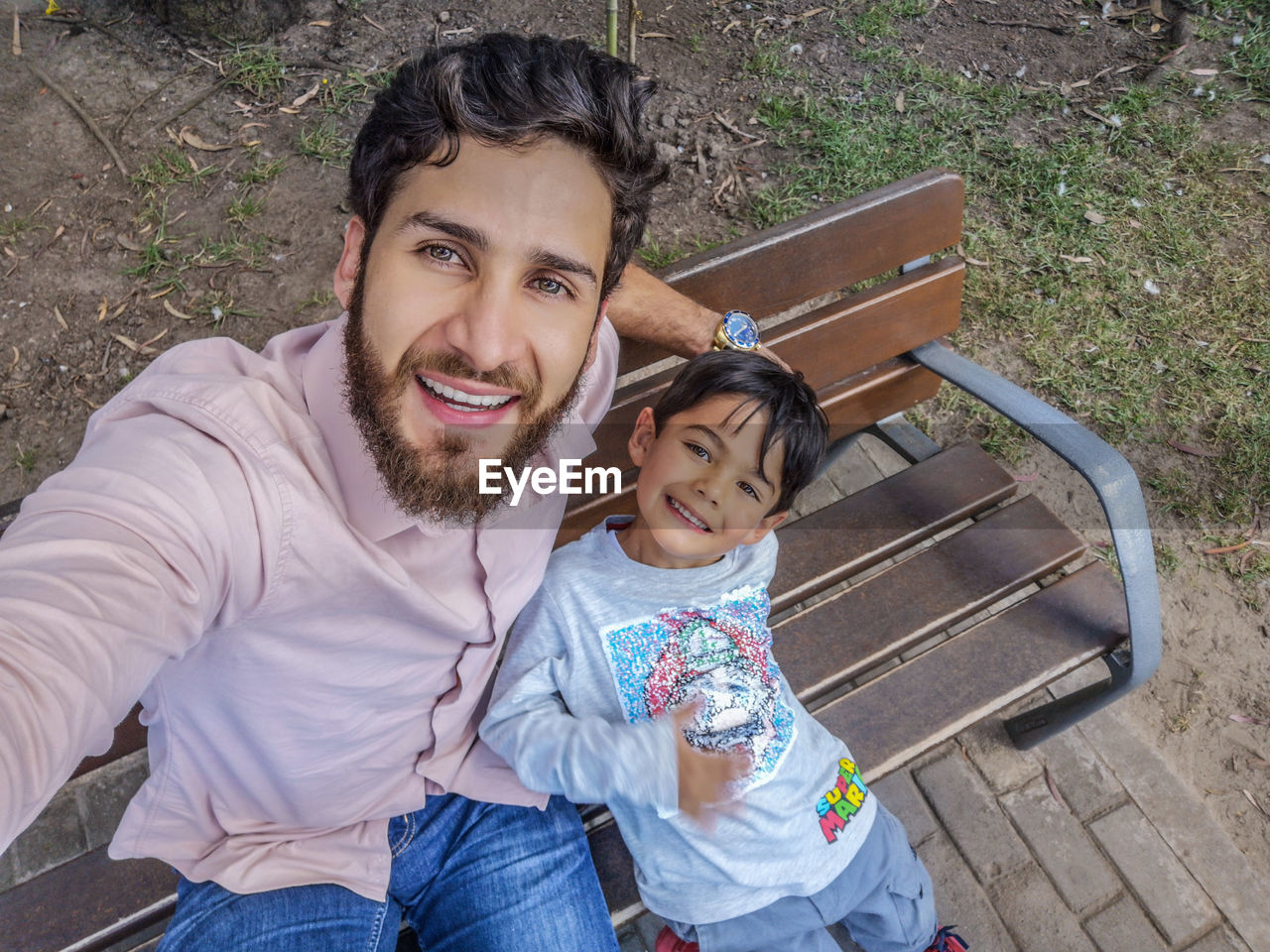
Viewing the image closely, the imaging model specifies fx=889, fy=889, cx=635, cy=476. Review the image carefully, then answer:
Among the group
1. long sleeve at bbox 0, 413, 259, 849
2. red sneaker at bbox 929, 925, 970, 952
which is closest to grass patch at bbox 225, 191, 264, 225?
long sleeve at bbox 0, 413, 259, 849

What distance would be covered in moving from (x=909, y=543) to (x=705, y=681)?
0.99 m

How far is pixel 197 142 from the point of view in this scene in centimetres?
434

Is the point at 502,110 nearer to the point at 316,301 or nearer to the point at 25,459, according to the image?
the point at 316,301

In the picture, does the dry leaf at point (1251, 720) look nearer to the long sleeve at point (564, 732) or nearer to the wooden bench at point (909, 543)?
the wooden bench at point (909, 543)

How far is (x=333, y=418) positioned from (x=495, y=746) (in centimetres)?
81

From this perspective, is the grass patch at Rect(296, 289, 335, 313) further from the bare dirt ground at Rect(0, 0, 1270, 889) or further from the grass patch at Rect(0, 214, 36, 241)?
the grass patch at Rect(0, 214, 36, 241)

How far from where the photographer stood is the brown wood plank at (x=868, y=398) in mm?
2678

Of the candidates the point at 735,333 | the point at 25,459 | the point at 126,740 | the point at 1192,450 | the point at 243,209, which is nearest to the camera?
the point at 126,740

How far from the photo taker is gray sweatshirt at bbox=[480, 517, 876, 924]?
6.57ft

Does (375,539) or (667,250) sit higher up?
(375,539)

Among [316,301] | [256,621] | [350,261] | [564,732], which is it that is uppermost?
[350,261]

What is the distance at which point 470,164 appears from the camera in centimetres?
169

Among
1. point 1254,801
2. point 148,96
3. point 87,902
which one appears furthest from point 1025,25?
point 87,902

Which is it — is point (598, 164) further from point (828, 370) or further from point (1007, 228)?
point (1007, 228)
